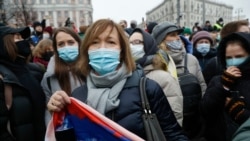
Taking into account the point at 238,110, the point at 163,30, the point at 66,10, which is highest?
the point at 66,10

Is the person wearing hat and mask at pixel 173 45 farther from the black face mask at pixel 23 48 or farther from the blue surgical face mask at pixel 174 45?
the black face mask at pixel 23 48

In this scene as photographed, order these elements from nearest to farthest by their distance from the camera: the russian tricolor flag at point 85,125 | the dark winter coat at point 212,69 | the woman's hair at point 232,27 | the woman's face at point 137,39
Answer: the russian tricolor flag at point 85,125
the woman's face at point 137,39
the dark winter coat at point 212,69
the woman's hair at point 232,27

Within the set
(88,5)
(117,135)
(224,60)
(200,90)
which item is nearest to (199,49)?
(200,90)

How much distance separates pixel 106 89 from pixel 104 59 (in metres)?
0.22

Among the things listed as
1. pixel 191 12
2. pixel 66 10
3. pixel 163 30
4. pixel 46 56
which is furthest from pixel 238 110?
pixel 66 10

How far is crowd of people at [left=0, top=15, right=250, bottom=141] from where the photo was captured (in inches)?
80.9

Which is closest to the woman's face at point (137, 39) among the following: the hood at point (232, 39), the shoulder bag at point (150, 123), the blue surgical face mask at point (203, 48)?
the hood at point (232, 39)

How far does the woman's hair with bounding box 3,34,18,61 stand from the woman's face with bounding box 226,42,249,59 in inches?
81.1

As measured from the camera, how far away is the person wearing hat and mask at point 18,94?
2609 mm

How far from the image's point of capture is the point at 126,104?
2.02m

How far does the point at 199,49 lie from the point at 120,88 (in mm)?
3049

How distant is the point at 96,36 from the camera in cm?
218

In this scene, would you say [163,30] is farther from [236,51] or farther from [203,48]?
[203,48]

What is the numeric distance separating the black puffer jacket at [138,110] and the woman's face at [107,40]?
0.97 ft
